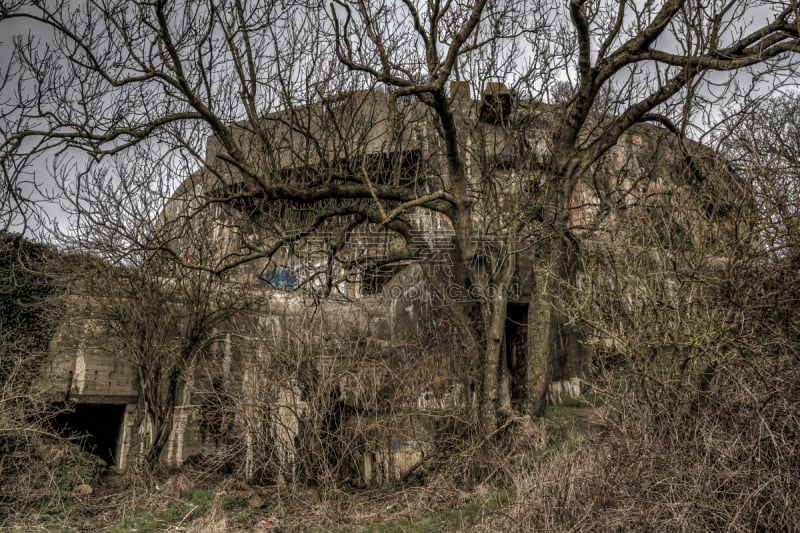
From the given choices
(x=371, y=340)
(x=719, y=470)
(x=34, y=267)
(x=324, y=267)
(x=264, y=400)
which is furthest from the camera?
(x=34, y=267)

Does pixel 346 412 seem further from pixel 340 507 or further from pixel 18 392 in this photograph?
pixel 18 392

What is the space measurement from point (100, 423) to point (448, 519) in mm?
7873

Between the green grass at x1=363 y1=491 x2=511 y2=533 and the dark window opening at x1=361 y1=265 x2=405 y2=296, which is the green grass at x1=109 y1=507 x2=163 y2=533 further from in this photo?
the dark window opening at x1=361 y1=265 x2=405 y2=296

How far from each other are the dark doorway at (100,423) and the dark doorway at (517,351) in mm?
7278

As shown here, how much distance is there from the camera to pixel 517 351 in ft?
41.2

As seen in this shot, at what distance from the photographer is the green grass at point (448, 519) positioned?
682 centimetres

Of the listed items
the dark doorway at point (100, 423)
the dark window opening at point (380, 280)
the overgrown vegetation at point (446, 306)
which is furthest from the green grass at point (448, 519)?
the dark doorway at point (100, 423)

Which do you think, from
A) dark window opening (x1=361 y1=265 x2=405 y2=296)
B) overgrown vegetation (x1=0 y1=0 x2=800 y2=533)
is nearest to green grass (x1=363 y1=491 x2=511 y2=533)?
overgrown vegetation (x1=0 y1=0 x2=800 y2=533)

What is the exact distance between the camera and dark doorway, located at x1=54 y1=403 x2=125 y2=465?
37.7 ft

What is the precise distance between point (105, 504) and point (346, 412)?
3640 millimetres

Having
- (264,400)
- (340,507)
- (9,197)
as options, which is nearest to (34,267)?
(9,197)

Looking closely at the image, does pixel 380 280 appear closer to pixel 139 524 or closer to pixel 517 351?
pixel 517 351

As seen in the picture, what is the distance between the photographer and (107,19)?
8.49 m

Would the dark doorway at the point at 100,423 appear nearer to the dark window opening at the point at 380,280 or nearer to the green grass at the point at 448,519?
the dark window opening at the point at 380,280
